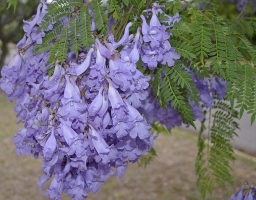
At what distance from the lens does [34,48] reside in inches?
49.1

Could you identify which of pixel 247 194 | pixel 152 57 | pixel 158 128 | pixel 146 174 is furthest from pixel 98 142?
pixel 146 174

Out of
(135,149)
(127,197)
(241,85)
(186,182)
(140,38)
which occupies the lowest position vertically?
(186,182)

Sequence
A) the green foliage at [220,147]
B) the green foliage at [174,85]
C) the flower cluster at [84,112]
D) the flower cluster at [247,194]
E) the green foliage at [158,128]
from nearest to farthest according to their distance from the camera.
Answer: the flower cluster at [84,112]
the green foliage at [174,85]
the flower cluster at [247,194]
the green foliage at [220,147]
the green foliage at [158,128]

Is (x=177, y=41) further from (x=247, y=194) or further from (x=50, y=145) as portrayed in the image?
(x=247, y=194)

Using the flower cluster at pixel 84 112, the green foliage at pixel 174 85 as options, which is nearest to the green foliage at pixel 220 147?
the green foliage at pixel 174 85

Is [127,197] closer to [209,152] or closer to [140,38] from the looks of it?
[209,152]

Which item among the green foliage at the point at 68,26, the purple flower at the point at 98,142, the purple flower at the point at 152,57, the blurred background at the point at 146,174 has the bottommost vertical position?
the blurred background at the point at 146,174

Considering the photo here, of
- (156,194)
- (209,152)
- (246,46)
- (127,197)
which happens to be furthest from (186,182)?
(246,46)

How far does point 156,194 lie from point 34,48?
420cm

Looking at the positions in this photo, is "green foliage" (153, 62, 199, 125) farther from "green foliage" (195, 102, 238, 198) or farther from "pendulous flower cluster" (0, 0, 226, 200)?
"green foliage" (195, 102, 238, 198)

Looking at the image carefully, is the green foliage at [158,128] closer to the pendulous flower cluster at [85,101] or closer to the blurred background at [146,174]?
the pendulous flower cluster at [85,101]

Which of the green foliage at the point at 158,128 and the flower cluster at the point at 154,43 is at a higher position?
the flower cluster at the point at 154,43

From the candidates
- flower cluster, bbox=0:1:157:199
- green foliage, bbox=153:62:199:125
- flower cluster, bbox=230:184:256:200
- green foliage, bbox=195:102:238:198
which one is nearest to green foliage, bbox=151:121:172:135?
green foliage, bbox=195:102:238:198

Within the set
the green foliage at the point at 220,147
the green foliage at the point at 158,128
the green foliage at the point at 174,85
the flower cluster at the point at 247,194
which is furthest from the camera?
the green foliage at the point at 158,128
